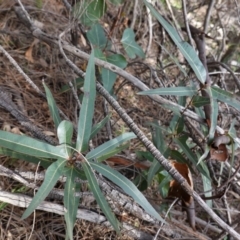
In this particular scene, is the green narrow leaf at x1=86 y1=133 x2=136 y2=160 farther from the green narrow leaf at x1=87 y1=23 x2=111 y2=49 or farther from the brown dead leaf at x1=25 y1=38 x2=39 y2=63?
the brown dead leaf at x1=25 y1=38 x2=39 y2=63

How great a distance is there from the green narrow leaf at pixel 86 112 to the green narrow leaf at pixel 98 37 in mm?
432

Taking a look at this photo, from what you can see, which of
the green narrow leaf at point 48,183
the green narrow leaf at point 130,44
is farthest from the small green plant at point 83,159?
the green narrow leaf at point 130,44

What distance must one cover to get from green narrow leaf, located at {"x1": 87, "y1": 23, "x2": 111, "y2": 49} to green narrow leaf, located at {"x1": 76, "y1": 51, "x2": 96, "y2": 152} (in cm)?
43

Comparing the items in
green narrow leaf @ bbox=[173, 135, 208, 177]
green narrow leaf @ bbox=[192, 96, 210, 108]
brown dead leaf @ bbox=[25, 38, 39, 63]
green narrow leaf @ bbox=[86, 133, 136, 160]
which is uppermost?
green narrow leaf @ bbox=[192, 96, 210, 108]

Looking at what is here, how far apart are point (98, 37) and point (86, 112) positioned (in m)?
0.49

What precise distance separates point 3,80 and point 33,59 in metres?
0.19

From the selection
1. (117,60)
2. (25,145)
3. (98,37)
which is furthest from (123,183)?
(98,37)

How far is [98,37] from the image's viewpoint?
1249mm

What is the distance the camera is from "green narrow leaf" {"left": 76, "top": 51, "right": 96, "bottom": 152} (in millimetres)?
821

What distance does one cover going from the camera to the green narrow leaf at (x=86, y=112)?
821mm

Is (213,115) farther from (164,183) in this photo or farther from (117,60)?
(117,60)

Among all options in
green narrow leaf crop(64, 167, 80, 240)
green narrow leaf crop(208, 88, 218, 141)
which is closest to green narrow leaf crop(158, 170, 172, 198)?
green narrow leaf crop(208, 88, 218, 141)

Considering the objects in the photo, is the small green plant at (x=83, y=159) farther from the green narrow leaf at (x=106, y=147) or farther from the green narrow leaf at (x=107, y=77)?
the green narrow leaf at (x=107, y=77)

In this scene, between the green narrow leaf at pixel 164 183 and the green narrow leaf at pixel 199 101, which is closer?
the green narrow leaf at pixel 199 101
